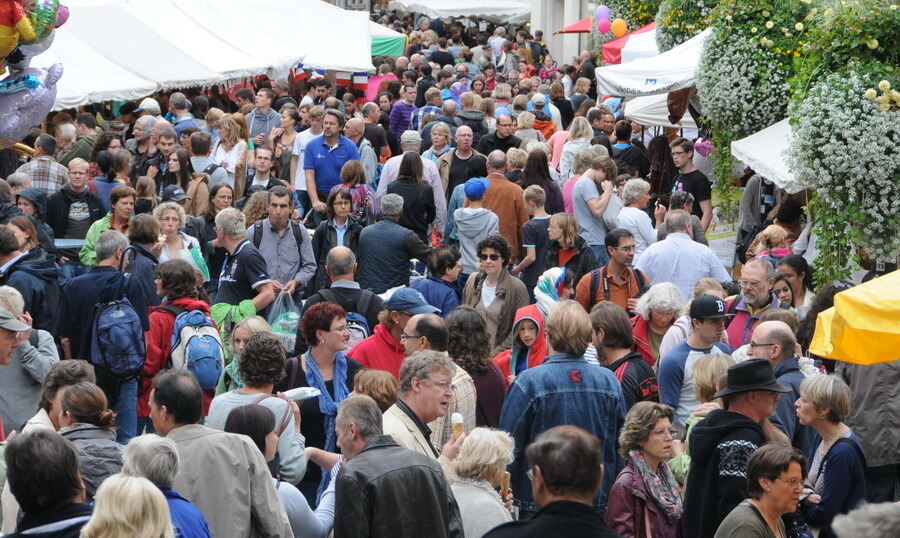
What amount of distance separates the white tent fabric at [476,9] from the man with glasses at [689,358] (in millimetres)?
33422

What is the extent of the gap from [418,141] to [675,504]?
318 inches

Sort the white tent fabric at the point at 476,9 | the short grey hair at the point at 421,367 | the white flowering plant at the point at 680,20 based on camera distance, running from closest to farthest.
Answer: the short grey hair at the point at 421,367, the white flowering plant at the point at 680,20, the white tent fabric at the point at 476,9

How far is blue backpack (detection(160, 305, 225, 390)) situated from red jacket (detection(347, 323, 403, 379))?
0.78 meters

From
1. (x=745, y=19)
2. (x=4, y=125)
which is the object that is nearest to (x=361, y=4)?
(x=745, y=19)

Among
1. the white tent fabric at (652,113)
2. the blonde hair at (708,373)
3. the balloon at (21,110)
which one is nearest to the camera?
the blonde hair at (708,373)

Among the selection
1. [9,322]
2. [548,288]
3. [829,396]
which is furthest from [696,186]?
[9,322]

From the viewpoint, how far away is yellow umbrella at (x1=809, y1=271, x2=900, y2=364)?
17.8 feet

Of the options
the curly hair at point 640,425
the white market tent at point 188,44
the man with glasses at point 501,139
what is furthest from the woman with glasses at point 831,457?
the white market tent at point 188,44

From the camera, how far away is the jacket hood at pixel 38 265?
8.47 meters

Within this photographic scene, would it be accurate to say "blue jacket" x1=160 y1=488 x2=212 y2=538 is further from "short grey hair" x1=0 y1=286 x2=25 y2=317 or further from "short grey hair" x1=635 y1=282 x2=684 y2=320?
"short grey hair" x1=635 y1=282 x2=684 y2=320

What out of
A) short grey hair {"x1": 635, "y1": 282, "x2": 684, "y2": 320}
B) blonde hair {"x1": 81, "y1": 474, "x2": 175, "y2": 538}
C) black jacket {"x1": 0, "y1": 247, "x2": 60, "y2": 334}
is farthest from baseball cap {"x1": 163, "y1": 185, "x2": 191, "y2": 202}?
blonde hair {"x1": 81, "y1": 474, "x2": 175, "y2": 538}

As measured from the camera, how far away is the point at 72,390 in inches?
216

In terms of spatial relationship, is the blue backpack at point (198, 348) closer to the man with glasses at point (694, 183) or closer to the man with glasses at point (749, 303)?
the man with glasses at point (749, 303)

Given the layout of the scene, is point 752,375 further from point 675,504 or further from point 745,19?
point 745,19
